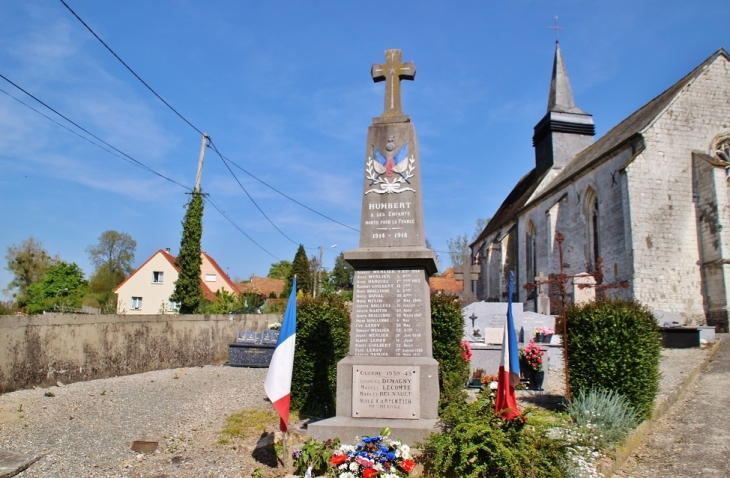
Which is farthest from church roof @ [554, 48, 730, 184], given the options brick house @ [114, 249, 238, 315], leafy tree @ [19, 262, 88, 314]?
leafy tree @ [19, 262, 88, 314]

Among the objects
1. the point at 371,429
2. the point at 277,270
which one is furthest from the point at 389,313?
the point at 277,270

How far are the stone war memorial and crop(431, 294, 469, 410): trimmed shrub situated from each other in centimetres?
214

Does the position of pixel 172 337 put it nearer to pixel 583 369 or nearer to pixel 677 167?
pixel 583 369

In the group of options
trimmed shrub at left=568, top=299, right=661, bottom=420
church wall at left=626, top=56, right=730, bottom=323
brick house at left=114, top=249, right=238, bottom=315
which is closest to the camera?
trimmed shrub at left=568, top=299, right=661, bottom=420

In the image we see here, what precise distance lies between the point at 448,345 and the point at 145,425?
15.5ft

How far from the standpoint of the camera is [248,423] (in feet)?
24.3

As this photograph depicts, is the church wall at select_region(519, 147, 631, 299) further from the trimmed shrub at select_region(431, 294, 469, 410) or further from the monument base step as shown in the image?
the monument base step

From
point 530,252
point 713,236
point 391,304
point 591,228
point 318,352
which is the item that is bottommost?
point 318,352

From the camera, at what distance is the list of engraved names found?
6.08 meters

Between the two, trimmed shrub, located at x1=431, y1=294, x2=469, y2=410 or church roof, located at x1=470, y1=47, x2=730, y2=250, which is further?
church roof, located at x1=470, y1=47, x2=730, y2=250

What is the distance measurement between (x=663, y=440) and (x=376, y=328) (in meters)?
4.22

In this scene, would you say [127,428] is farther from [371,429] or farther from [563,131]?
[563,131]

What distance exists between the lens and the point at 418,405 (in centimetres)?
578

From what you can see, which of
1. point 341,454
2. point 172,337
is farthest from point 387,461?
point 172,337
